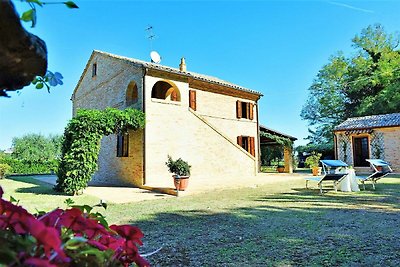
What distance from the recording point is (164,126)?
490 inches

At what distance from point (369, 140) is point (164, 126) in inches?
597

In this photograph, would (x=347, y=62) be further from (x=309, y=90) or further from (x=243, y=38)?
(x=243, y=38)

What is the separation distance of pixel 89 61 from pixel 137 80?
730 cm

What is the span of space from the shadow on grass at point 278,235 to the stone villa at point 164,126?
5.74m

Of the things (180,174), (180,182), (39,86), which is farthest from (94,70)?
(39,86)

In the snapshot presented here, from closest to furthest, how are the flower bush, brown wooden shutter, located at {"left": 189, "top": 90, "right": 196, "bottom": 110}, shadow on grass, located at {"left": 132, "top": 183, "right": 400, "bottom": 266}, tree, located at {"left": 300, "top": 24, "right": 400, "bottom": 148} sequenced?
the flower bush, shadow on grass, located at {"left": 132, "top": 183, "right": 400, "bottom": 266}, brown wooden shutter, located at {"left": 189, "top": 90, "right": 196, "bottom": 110}, tree, located at {"left": 300, "top": 24, "right": 400, "bottom": 148}

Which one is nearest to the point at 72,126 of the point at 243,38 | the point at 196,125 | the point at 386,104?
the point at 196,125

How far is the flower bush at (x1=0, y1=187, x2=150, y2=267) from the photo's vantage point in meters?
0.56

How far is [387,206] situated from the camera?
21.6 ft

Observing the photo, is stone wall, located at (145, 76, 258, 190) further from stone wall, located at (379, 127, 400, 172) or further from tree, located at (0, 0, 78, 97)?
tree, located at (0, 0, 78, 97)

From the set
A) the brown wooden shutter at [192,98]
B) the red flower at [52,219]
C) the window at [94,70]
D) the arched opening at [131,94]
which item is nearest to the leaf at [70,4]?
the red flower at [52,219]

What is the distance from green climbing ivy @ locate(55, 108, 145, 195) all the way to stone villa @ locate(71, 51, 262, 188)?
226 cm

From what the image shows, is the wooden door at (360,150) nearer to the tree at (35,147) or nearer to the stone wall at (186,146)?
the stone wall at (186,146)

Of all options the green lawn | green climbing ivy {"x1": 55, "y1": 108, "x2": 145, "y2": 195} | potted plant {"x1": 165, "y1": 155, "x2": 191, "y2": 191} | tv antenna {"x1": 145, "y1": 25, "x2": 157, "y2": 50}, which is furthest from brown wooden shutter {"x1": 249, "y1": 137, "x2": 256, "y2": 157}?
the green lawn
